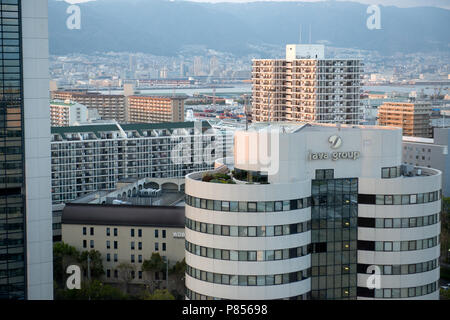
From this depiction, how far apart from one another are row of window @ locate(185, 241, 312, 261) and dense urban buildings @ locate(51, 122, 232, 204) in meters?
26.9

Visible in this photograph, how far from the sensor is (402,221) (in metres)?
11.7

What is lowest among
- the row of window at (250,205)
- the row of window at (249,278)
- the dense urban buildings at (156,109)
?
the row of window at (249,278)

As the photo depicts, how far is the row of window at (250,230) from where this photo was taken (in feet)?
35.9

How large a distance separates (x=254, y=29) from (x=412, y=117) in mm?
130740

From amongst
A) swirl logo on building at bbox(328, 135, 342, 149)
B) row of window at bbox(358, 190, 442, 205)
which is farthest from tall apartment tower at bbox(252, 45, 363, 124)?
swirl logo on building at bbox(328, 135, 342, 149)

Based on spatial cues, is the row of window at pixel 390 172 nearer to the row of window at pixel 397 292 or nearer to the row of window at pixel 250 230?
the row of window at pixel 250 230

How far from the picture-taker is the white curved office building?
11.0m

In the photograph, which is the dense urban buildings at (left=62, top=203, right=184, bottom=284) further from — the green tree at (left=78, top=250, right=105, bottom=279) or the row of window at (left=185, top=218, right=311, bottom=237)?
the row of window at (left=185, top=218, right=311, bottom=237)

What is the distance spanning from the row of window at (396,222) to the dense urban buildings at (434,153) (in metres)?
27.1

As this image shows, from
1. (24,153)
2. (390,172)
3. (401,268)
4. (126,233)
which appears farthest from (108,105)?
(401,268)

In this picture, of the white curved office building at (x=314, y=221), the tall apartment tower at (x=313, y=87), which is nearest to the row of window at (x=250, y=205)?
the white curved office building at (x=314, y=221)

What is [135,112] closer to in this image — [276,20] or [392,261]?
[392,261]

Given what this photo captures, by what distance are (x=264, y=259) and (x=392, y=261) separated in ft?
7.73

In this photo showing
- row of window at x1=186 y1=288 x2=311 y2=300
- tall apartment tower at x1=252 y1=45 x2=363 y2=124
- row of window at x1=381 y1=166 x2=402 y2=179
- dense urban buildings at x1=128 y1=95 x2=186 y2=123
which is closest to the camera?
row of window at x1=186 y1=288 x2=311 y2=300
